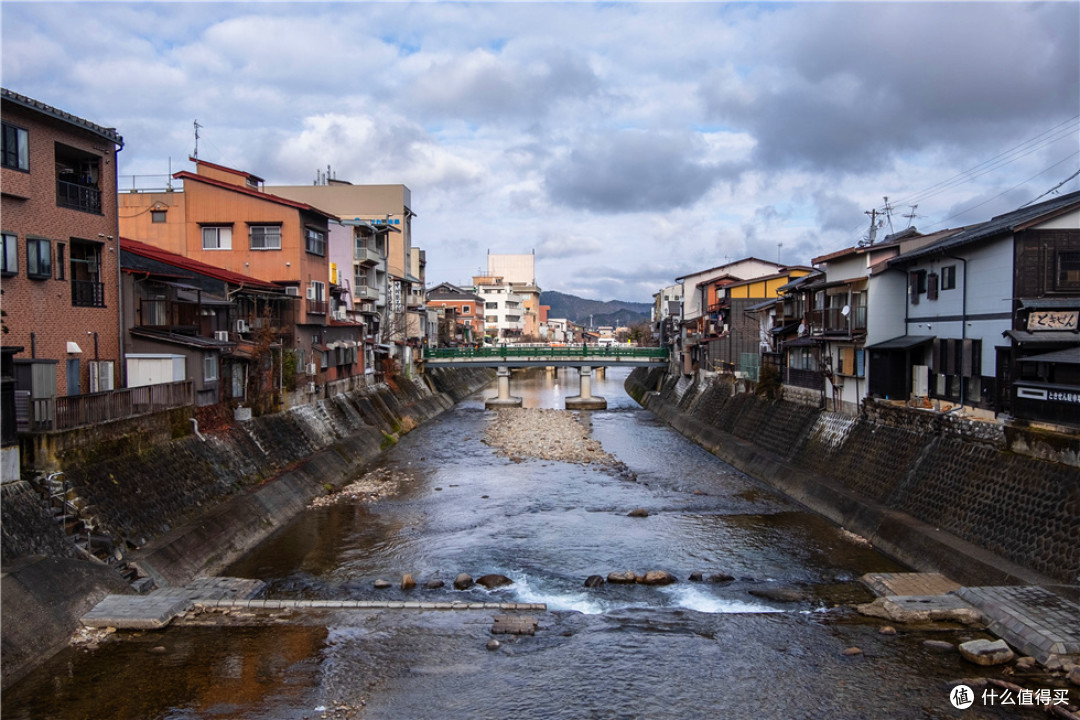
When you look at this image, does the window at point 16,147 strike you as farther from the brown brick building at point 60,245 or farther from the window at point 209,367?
the window at point 209,367

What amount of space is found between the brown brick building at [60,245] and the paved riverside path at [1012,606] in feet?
63.1

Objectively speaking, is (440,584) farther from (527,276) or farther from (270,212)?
(527,276)

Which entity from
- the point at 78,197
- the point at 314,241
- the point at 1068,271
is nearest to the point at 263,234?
the point at 314,241

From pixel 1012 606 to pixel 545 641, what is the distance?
8523mm

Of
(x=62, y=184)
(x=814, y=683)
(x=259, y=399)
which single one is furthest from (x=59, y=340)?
(x=814, y=683)

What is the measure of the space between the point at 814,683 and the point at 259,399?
22257 millimetres

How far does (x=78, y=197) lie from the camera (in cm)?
1934

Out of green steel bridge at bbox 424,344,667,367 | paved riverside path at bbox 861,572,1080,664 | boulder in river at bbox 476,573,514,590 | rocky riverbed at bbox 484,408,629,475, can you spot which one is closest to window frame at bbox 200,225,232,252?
rocky riverbed at bbox 484,408,629,475

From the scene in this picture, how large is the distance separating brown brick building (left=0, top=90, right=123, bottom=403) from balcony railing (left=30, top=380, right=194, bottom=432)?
0.92m

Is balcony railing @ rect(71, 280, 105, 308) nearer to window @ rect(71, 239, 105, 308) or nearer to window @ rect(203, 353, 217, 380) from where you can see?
window @ rect(71, 239, 105, 308)

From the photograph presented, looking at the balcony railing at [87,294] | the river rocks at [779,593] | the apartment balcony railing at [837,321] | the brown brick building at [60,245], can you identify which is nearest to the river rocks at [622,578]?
the river rocks at [779,593]

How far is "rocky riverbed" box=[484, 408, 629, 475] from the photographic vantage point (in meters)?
36.6

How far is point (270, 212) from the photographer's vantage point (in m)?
34.2

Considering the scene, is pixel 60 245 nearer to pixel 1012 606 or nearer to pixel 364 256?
pixel 1012 606
